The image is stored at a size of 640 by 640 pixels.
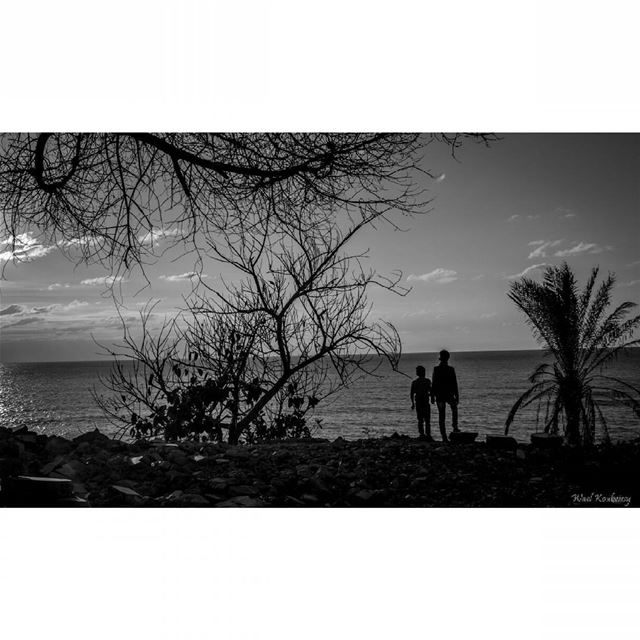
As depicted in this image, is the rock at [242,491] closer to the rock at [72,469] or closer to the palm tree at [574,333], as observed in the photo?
the rock at [72,469]

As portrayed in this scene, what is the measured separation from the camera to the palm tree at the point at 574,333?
5.17 metres

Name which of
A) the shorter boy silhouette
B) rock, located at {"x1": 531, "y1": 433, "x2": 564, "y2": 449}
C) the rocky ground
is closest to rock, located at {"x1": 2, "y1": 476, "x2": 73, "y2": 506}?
the rocky ground

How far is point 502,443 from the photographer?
5.12 m

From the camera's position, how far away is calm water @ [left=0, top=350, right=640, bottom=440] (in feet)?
19.8

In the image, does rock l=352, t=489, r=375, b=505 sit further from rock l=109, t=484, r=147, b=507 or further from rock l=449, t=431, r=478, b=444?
rock l=449, t=431, r=478, b=444

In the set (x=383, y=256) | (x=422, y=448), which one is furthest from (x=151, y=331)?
(x=422, y=448)

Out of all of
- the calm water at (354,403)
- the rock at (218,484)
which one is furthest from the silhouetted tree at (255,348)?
the rock at (218,484)

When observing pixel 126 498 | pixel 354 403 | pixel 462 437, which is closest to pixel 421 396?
pixel 462 437

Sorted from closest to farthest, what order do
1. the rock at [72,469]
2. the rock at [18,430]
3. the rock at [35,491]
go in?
the rock at [35,491] → the rock at [72,469] → the rock at [18,430]

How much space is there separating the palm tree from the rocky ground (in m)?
0.91

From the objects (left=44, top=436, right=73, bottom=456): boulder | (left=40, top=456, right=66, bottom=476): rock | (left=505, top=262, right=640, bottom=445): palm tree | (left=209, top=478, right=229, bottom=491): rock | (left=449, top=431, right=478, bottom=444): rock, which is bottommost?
(left=209, top=478, right=229, bottom=491): rock

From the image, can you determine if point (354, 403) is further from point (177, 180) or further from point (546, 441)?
point (177, 180)

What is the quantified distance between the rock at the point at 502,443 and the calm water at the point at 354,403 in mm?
1021
